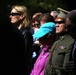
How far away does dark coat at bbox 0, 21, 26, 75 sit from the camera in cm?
261

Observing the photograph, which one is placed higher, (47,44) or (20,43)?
(20,43)

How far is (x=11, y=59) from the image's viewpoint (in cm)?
265

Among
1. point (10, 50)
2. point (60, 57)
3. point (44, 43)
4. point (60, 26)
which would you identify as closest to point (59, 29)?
point (60, 26)

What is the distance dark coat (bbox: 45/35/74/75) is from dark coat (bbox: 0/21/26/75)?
84.0 inches

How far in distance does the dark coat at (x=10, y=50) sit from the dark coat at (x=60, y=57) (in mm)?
2133

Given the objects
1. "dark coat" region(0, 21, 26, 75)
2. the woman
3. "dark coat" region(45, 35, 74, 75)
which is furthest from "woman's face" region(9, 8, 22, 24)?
"dark coat" region(0, 21, 26, 75)

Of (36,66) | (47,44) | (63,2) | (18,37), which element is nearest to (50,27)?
(47,44)

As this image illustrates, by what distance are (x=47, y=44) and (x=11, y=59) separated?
9.80 feet

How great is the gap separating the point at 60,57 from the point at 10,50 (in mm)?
2283

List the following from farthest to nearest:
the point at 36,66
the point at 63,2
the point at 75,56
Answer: the point at 63,2 → the point at 36,66 → the point at 75,56

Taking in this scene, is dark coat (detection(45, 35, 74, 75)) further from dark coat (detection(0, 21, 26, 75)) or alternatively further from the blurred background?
the blurred background

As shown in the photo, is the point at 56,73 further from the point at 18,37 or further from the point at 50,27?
the point at 18,37

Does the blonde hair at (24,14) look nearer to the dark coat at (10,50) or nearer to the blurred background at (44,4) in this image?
the dark coat at (10,50)

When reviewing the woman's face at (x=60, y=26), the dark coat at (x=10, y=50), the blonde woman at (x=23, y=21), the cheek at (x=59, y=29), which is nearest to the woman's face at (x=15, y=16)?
the blonde woman at (x=23, y=21)
